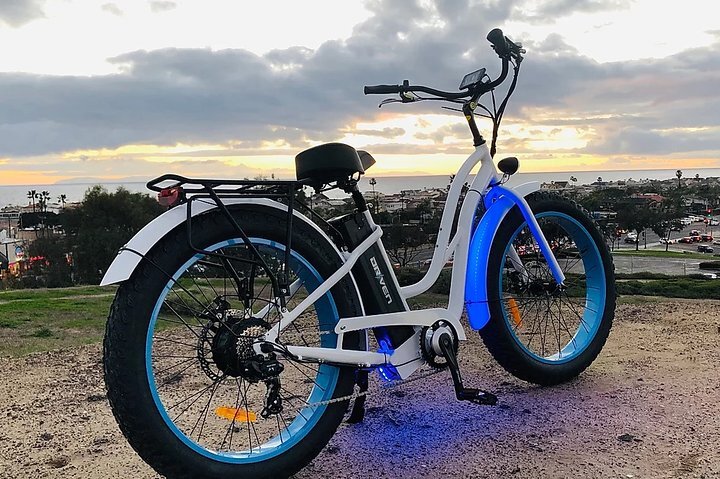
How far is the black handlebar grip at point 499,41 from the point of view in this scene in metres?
3.41

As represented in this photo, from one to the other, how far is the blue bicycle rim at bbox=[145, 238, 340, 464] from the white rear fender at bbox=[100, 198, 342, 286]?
0.15 metres

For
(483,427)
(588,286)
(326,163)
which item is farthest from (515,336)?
(326,163)

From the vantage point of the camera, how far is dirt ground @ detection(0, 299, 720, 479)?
264 cm

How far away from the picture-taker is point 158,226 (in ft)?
7.54

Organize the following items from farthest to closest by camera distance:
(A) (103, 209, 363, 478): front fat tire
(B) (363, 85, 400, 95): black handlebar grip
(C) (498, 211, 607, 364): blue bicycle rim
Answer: (C) (498, 211, 607, 364): blue bicycle rim → (B) (363, 85, 400, 95): black handlebar grip → (A) (103, 209, 363, 478): front fat tire

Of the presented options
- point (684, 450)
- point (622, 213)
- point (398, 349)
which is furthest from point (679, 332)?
point (622, 213)


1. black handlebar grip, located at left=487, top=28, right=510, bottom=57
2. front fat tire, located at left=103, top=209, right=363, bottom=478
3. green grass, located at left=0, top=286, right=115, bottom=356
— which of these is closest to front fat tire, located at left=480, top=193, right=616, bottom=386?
black handlebar grip, located at left=487, top=28, right=510, bottom=57

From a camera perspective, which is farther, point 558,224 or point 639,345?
point 639,345

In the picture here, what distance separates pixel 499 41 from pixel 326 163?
4.72 ft

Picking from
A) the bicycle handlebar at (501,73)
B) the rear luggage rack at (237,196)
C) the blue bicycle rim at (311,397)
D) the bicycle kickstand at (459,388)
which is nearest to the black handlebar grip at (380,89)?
the bicycle handlebar at (501,73)

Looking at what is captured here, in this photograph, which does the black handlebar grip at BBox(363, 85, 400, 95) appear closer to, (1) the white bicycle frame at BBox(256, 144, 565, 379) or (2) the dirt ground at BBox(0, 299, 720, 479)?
(1) the white bicycle frame at BBox(256, 144, 565, 379)

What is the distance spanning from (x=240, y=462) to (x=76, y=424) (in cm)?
133

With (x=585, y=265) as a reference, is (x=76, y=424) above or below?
below

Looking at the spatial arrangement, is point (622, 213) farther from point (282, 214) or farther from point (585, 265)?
point (282, 214)
